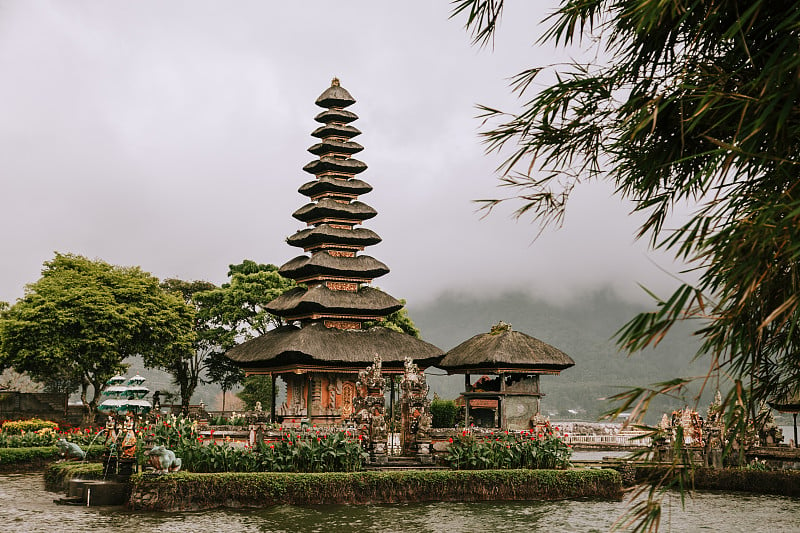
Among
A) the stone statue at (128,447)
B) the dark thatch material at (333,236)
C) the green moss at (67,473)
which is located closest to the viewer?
the stone statue at (128,447)

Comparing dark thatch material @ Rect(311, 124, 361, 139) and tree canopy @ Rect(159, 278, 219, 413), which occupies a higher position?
dark thatch material @ Rect(311, 124, 361, 139)

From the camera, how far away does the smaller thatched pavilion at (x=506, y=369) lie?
26.9 meters

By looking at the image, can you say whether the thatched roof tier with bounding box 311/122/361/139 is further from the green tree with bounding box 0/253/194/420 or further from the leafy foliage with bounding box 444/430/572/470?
the leafy foliage with bounding box 444/430/572/470

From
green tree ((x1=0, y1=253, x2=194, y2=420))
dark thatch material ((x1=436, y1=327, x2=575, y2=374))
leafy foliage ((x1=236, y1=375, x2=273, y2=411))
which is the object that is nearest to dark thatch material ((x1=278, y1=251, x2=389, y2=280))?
dark thatch material ((x1=436, y1=327, x2=575, y2=374))

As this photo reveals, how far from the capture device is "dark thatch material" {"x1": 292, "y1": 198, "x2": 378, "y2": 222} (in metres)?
32.0

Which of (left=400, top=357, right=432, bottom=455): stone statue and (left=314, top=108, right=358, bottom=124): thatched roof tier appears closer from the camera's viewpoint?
(left=400, top=357, right=432, bottom=455): stone statue

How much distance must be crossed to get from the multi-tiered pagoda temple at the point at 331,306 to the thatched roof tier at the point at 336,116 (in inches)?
1.6

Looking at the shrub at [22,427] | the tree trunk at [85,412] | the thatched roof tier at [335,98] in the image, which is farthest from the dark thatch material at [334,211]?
the tree trunk at [85,412]

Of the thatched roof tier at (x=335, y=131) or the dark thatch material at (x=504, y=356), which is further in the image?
the thatched roof tier at (x=335, y=131)

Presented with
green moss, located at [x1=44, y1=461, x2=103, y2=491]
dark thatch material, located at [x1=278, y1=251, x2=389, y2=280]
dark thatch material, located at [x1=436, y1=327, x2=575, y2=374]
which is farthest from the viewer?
dark thatch material, located at [x1=278, y1=251, x2=389, y2=280]

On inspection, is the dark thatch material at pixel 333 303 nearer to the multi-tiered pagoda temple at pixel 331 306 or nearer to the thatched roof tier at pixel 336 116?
the multi-tiered pagoda temple at pixel 331 306

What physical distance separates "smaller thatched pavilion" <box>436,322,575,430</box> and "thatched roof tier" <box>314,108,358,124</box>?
1083 centimetres

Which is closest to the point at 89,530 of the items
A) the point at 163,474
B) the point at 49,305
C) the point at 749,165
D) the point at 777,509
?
the point at 163,474

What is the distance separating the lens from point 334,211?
32.0m
